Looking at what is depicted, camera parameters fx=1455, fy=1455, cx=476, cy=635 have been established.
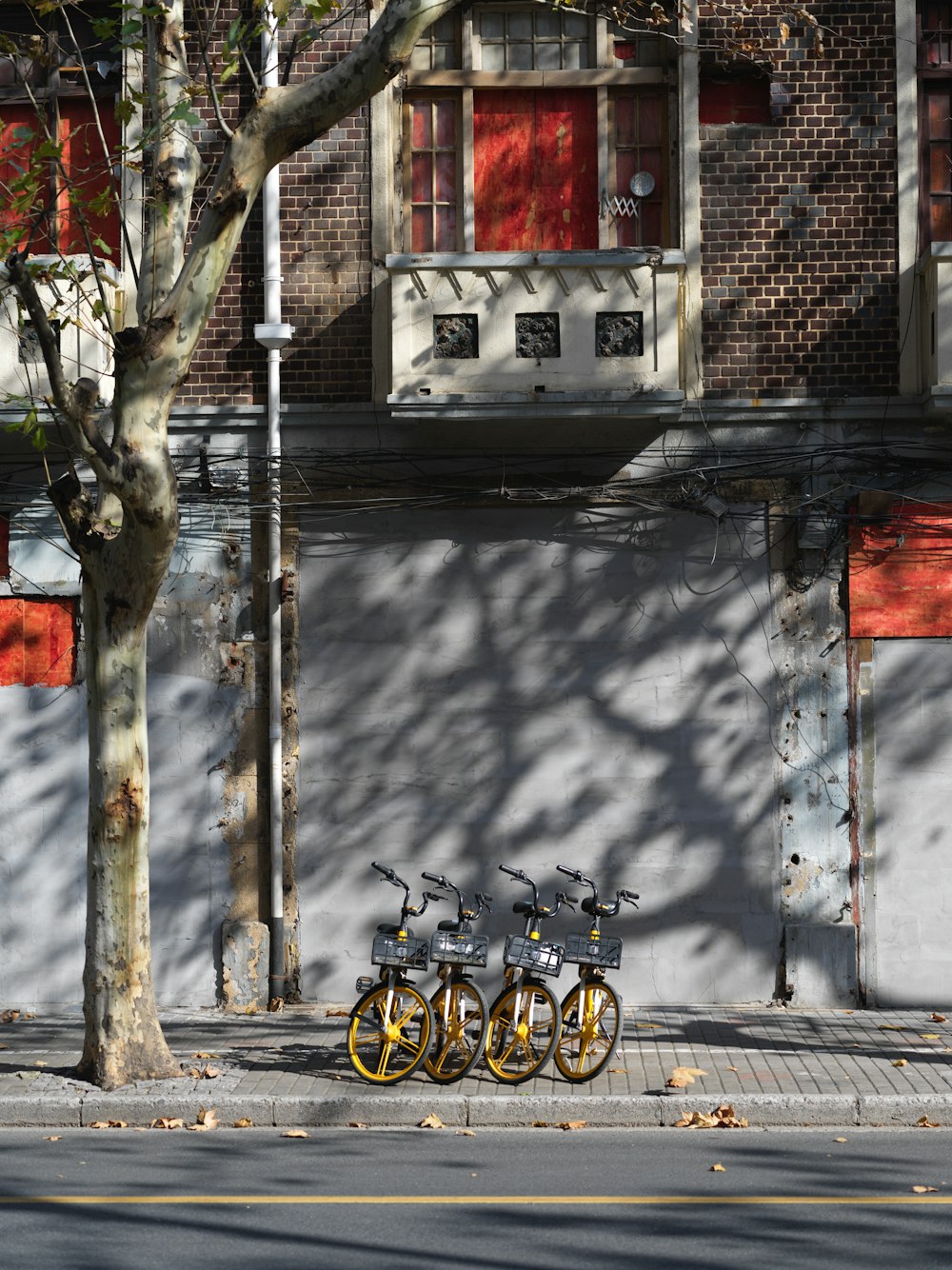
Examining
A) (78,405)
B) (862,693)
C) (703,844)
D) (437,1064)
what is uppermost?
(78,405)

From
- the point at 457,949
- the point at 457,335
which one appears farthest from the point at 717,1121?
the point at 457,335

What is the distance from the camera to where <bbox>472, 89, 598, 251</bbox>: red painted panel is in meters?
12.4

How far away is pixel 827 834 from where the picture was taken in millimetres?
11844

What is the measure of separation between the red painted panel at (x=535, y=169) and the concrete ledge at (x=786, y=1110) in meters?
7.14

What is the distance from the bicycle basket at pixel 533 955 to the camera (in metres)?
9.19

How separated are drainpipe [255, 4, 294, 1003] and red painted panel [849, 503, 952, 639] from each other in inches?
186

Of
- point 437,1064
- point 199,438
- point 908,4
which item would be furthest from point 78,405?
point 908,4

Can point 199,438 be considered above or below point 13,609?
above

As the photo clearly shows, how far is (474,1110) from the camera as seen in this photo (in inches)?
346

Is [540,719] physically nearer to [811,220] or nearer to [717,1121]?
[717,1121]

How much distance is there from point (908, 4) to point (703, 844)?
7.08 m

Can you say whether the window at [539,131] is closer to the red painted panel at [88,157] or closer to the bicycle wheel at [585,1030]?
the red painted panel at [88,157]

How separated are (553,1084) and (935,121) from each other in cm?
851

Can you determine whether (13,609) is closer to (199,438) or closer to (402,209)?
(199,438)
